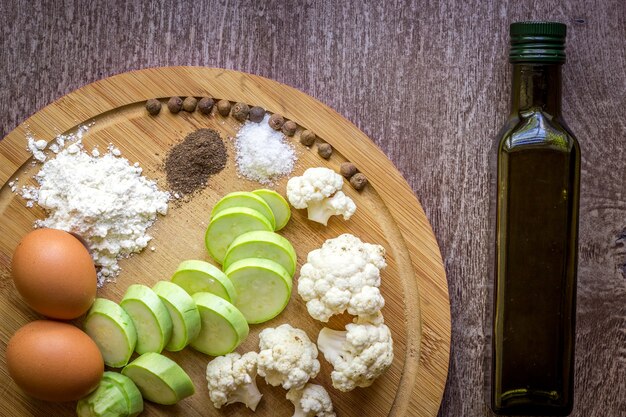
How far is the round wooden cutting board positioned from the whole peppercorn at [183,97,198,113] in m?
0.03

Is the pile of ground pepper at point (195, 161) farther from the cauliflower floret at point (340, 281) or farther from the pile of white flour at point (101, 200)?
the cauliflower floret at point (340, 281)

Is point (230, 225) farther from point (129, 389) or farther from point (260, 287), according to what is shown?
point (129, 389)

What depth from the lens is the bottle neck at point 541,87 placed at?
6.28 feet

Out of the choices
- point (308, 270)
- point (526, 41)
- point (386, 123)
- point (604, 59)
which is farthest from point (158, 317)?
point (604, 59)

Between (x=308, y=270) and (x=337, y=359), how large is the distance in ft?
0.84

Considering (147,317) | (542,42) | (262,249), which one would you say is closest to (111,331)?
(147,317)

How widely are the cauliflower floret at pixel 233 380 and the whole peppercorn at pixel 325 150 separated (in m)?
0.59

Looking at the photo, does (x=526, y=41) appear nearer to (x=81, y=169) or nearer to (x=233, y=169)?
(x=233, y=169)

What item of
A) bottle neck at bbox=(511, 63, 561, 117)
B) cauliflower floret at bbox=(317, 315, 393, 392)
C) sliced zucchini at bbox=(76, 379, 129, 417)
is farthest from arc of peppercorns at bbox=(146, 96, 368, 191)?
sliced zucchini at bbox=(76, 379, 129, 417)

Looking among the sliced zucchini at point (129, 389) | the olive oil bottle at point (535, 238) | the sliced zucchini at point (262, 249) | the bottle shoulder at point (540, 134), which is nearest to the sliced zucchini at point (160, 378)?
the sliced zucchini at point (129, 389)

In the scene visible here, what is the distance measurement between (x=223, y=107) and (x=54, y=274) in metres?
0.64

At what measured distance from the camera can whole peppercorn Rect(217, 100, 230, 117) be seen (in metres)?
1.95

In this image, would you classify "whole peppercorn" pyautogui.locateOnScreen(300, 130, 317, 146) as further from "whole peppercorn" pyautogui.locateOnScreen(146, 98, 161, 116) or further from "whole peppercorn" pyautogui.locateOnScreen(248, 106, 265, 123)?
"whole peppercorn" pyautogui.locateOnScreen(146, 98, 161, 116)

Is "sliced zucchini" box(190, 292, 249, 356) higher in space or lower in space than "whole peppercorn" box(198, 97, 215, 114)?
lower
